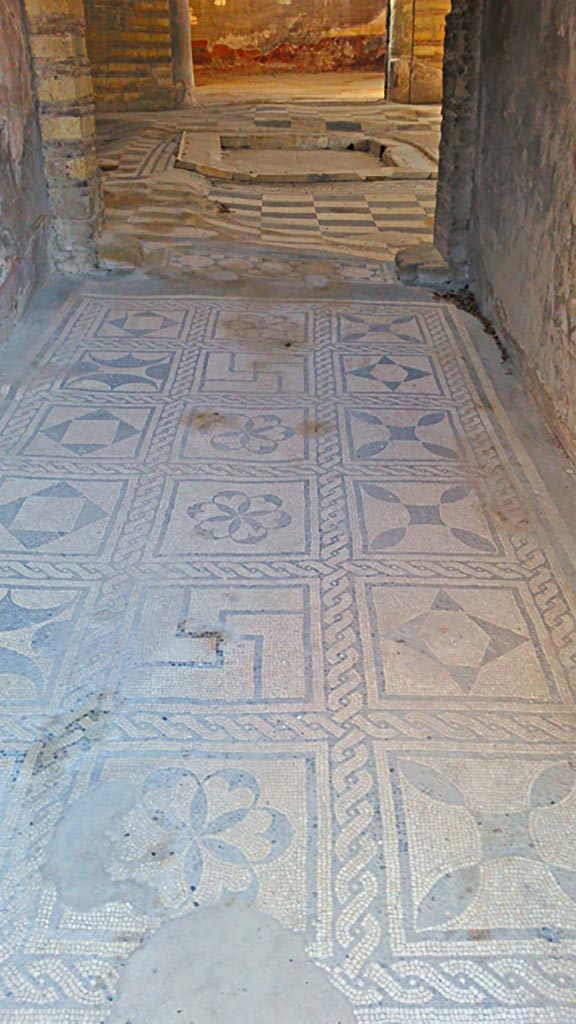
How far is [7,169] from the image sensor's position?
11.5 ft

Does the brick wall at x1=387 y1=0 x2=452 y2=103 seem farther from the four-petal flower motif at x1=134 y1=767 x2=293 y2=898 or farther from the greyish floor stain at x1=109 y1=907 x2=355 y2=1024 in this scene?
the greyish floor stain at x1=109 y1=907 x2=355 y2=1024

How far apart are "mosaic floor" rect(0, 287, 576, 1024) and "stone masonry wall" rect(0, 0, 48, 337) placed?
614 mm

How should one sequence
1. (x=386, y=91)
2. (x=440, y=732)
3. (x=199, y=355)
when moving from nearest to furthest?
(x=440, y=732), (x=199, y=355), (x=386, y=91)

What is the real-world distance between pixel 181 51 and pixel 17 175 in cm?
667

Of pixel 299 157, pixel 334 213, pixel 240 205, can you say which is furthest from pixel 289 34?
pixel 334 213

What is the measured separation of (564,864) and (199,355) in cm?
248

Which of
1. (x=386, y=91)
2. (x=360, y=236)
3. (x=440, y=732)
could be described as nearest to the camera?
(x=440, y=732)

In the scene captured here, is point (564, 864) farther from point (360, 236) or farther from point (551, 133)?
point (360, 236)

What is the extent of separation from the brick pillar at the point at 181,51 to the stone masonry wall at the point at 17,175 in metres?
6.13

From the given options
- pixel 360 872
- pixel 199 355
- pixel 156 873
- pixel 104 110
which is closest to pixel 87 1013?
pixel 156 873

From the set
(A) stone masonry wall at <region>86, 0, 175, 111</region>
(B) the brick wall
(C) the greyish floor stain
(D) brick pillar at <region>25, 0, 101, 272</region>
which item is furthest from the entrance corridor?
(B) the brick wall

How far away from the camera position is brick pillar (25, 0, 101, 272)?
3799mm

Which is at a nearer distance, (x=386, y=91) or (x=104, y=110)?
(x=104, y=110)

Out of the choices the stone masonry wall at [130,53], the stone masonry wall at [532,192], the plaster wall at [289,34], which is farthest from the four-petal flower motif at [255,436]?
the plaster wall at [289,34]
